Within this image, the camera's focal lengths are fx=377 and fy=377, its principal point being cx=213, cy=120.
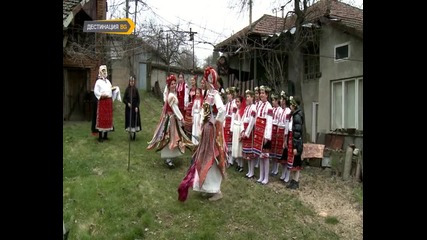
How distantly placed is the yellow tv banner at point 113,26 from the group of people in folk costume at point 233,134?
156 centimetres

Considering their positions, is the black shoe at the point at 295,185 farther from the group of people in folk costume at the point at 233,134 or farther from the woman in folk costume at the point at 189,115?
the woman in folk costume at the point at 189,115

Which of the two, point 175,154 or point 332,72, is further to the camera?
point 332,72

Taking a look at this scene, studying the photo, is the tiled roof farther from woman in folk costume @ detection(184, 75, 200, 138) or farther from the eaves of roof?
the eaves of roof

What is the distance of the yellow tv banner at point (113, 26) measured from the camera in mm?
6582

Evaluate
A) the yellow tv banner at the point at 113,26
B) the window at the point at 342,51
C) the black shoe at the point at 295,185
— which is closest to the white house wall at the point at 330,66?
the window at the point at 342,51

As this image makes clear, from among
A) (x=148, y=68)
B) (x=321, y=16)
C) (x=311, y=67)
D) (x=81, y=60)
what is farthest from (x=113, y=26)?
(x=148, y=68)

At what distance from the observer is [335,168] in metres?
9.55

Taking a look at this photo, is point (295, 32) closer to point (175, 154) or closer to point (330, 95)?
point (330, 95)

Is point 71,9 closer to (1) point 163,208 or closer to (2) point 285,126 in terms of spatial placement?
(2) point 285,126

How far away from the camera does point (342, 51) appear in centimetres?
1270

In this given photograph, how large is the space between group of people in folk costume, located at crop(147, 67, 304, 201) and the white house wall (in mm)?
4747

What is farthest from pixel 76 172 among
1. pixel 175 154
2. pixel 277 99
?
pixel 277 99
